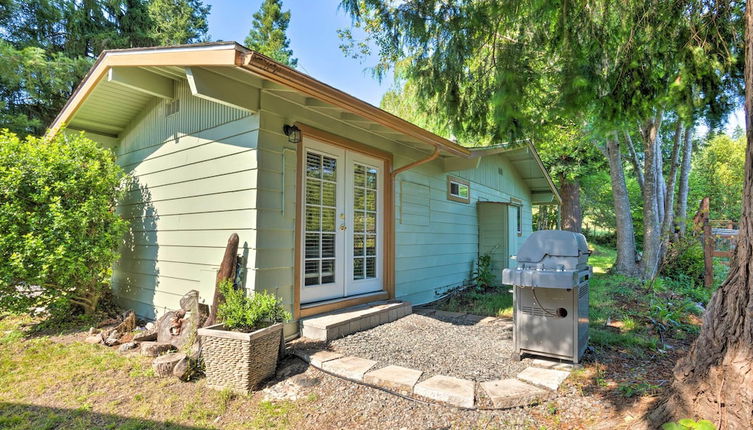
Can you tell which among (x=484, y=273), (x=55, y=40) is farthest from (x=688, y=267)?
(x=55, y=40)

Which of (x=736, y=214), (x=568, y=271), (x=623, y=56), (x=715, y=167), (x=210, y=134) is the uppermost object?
(x=715, y=167)

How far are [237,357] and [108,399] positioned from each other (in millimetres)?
1019

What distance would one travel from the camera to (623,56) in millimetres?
3508

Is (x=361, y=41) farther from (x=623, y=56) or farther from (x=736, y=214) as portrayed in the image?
(x=736, y=214)

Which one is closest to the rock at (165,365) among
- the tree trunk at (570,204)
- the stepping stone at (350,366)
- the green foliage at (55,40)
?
the stepping stone at (350,366)

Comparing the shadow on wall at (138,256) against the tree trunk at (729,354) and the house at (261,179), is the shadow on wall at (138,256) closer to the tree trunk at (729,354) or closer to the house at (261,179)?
the house at (261,179)

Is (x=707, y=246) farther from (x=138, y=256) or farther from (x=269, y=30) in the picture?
(x=269, y=30)

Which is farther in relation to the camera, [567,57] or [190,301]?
[190,301]

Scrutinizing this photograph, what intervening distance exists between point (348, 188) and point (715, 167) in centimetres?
2338

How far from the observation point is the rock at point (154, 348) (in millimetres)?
3572

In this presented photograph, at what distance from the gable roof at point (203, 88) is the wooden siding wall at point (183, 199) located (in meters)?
0.30

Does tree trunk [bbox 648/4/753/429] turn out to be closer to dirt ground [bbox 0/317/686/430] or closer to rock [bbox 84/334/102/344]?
dirt ground [bbox 0/317/686/430]

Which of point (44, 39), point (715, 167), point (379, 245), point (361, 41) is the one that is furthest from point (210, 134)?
point (715, 167)

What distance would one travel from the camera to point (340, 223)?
180 inches
